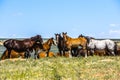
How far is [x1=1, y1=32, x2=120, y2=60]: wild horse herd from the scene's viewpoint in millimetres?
27984

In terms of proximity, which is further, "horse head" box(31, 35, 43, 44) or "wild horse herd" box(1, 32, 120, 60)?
"horse head" box(31, 35, 43, 44)

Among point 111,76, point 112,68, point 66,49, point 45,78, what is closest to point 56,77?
point 45,78

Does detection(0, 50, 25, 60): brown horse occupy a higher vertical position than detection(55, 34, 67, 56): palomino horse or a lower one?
lower

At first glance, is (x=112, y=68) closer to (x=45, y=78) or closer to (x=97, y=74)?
(x=97, y=74)

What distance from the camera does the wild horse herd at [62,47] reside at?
1102 inches

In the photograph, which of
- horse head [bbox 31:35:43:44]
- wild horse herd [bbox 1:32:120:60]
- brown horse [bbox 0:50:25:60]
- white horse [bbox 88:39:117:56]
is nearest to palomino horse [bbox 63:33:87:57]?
wild horse herd [bbox 1:32:120:60]

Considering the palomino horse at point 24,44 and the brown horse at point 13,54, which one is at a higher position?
the palomino horse at point 24,44

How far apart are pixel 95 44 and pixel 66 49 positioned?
2687mm

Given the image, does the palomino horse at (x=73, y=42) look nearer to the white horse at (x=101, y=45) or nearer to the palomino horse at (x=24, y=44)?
the white horse at (x=101, y=45)

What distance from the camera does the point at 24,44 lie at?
92.2 ft

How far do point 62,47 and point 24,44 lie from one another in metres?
3.16

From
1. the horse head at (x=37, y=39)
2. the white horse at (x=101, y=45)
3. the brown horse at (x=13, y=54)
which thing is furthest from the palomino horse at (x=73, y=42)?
the brown horse at (x=13, y=54)

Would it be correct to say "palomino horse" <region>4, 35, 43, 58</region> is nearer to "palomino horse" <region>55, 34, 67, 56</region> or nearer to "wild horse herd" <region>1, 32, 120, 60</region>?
"wild horse herd" <region>1, 32, 120, 60</region>

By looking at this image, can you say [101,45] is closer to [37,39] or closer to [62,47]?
[62,47]
